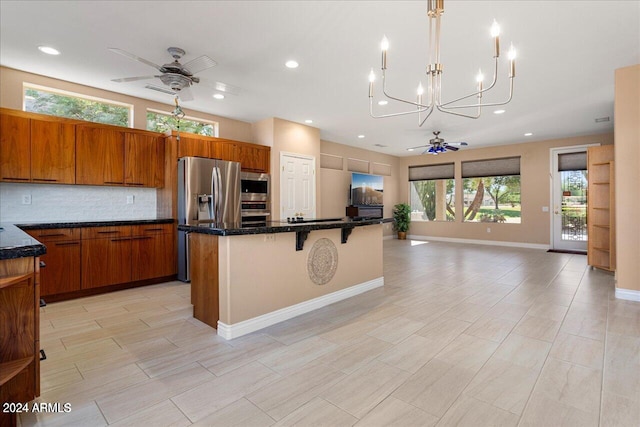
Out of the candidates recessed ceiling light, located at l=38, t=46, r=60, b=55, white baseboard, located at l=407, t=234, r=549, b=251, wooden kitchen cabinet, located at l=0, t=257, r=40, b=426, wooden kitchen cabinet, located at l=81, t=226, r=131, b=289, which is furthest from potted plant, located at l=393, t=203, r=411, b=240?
wooden kitchen cabinet, located at l=0, t=257, r=40, b=426

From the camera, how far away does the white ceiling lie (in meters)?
2.62

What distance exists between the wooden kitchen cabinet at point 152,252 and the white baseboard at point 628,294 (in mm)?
6030

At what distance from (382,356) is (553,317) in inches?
80.5

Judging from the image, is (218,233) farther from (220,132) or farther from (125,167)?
(220,132)

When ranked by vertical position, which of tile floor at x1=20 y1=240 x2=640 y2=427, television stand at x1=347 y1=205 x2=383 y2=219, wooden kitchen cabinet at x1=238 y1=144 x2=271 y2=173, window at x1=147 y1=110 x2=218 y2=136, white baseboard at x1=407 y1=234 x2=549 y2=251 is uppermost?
window at x1=147 y1=110 x2=218 y2=136

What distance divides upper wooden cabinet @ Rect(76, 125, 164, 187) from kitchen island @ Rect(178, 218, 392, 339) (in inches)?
84.5

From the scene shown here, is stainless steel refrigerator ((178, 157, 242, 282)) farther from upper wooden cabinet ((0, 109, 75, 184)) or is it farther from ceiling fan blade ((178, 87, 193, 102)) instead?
upper wooden cabinet ((0, 109, 75, 184))

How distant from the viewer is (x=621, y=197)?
371 cm

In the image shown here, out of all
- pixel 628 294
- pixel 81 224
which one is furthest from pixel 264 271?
pixel 628 294

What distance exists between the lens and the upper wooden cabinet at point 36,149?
3.46 metres

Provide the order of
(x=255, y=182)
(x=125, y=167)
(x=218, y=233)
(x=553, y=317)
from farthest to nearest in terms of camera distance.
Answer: (x=255, y=182)
(x=125, y=167)
(x=553, y=317)
(x=218, y=233)

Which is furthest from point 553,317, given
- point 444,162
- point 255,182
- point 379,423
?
point 444,162

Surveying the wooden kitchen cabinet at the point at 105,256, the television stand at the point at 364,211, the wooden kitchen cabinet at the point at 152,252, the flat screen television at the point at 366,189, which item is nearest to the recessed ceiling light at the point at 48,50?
the wooden kitchen cabinet at the point at 105,256

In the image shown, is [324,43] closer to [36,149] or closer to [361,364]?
[361,364]
